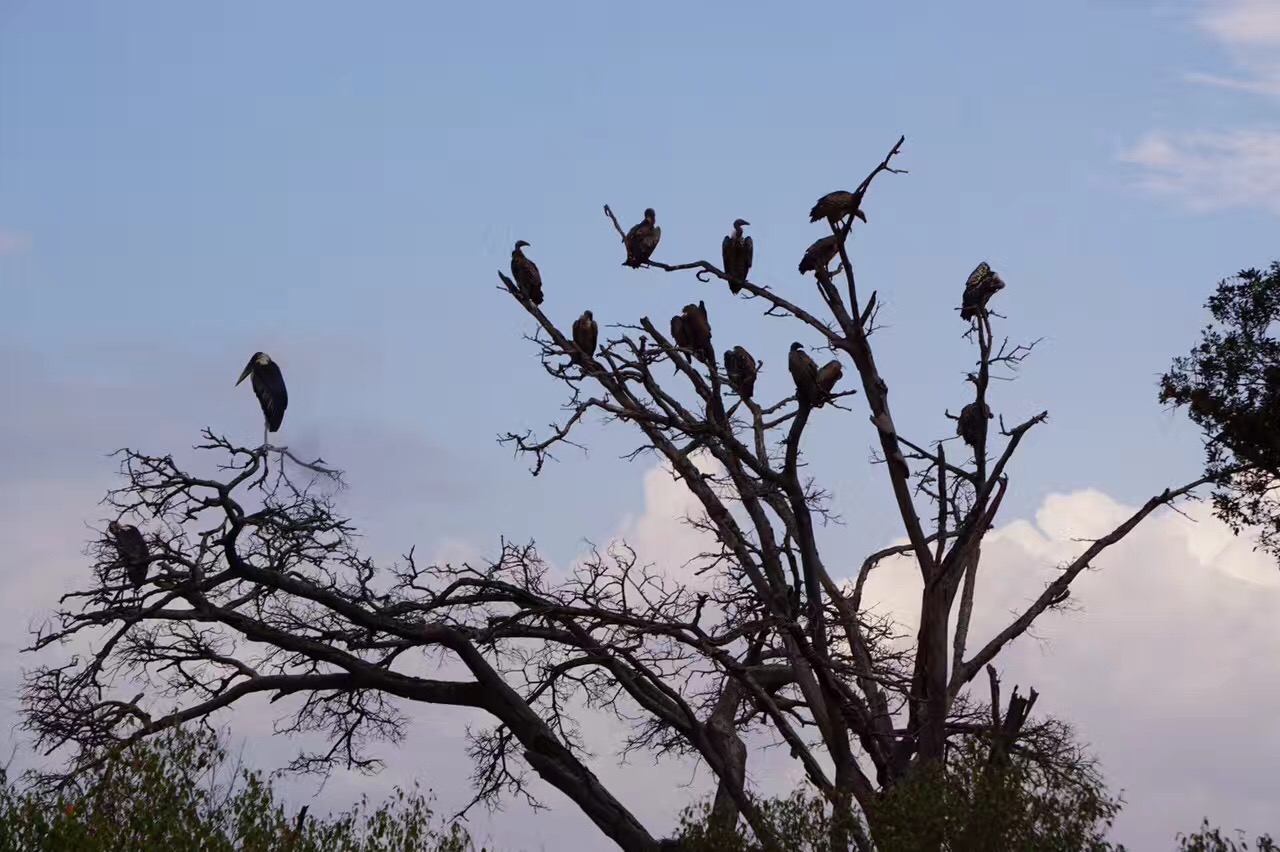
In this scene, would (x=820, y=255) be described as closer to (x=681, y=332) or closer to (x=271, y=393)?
(x=681, y=332)

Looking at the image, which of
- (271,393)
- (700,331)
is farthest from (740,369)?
(271,393)

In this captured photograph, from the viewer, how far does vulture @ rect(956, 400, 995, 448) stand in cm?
1920

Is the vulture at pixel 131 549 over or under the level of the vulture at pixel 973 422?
under

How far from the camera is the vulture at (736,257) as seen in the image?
1969 cm

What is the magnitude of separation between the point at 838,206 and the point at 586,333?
12.8 ft

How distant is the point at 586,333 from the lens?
2091 centimetres

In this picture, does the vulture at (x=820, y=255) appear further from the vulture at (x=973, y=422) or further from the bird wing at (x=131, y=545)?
the bird wing at (x=131, y=545)

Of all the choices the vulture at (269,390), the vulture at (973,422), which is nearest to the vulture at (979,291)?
the vulture at (973,422)

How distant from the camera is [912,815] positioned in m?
13.7

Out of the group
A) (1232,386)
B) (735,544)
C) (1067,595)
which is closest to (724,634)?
(735,544)

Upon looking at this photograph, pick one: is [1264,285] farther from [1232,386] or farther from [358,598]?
[358,598]

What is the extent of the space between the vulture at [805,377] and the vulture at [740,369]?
5.63 ft

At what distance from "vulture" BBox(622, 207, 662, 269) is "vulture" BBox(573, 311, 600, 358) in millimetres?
1056

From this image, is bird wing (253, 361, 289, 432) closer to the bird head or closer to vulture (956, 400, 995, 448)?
the bird head
